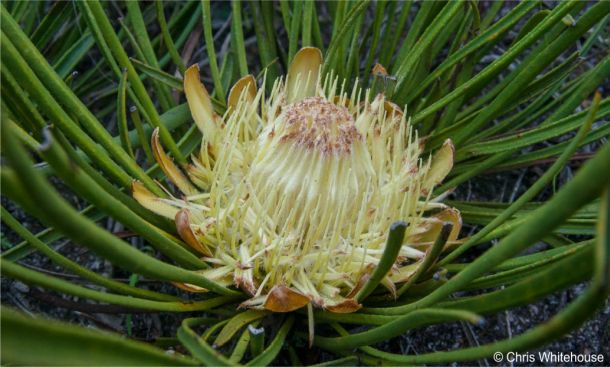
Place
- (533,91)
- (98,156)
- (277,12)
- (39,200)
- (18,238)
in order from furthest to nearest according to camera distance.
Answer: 1. (277,12)
2. (18,238)
3. (533,91)
4. (98,156)
5. (39,200)

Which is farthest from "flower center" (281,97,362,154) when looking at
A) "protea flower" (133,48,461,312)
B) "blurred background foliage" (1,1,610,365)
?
"blurred background foliage" (1,1,610,365)

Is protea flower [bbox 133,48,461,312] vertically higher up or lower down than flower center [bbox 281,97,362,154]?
lower down

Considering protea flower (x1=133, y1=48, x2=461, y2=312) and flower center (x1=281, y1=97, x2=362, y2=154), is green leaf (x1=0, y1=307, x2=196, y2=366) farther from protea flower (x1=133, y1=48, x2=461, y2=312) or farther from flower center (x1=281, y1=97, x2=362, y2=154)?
flower center (x1=281, y1=97, x2=362, y2=154)

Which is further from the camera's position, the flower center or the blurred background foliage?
the flower center

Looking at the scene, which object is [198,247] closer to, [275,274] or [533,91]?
[275,274]

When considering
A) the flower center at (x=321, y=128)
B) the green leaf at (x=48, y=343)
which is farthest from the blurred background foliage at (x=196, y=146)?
the flower center at (x=321, y=128)

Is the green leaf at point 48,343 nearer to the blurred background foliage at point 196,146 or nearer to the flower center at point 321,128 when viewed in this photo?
the blurred background foliage at point 196,146

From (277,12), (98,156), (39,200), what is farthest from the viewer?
(277,12)

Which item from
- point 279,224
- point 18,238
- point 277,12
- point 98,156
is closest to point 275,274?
point 279,224
